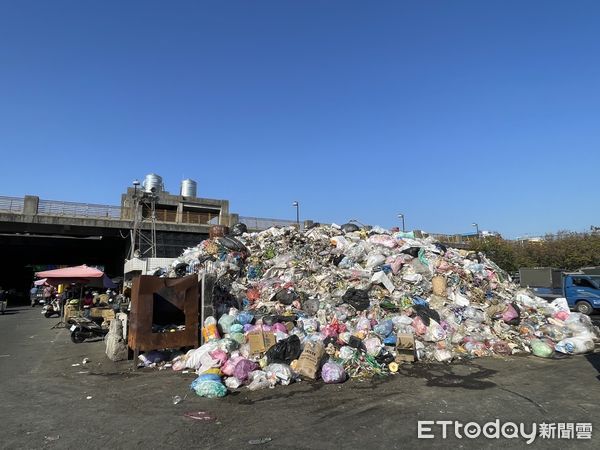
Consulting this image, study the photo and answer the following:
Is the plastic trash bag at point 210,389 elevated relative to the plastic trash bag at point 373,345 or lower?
lower

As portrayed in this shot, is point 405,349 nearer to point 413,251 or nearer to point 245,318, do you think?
point 245,318

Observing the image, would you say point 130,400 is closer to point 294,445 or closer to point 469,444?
point 294,445

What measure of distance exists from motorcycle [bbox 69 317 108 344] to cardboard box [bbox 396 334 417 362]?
8.49 metres

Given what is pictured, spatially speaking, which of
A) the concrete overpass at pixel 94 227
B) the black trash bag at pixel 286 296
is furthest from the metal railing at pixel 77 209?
the black trash bag at pixel 286 296

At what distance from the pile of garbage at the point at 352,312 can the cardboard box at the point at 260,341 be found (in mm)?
19

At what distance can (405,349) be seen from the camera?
7.72m

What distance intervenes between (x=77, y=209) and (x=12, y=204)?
3631mm

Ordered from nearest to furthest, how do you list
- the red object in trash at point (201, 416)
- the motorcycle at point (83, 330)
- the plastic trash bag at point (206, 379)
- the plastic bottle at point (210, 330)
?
the red object in trash at point (201, 416) < the plastic trash bag at point (206, 379) < the plastic bottle at point (210, 330) < the motorcycle at point (83, 330)

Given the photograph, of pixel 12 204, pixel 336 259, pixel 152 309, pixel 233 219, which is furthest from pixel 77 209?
pixel 152 309

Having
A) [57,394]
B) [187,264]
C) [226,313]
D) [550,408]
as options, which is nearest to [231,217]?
[187,264]

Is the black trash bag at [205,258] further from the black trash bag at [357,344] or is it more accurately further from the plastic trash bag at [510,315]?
the plastic trash bag at [510,315]

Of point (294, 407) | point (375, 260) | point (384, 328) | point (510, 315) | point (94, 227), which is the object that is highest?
point (94, 227)

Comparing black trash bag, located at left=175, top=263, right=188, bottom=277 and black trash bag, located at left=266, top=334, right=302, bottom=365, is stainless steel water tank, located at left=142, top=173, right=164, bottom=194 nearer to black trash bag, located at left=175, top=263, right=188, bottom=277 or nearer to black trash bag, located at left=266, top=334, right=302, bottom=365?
black trash bag, located at left=175, top=263, right=188, bottom=277

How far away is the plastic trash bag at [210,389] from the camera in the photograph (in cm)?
579
